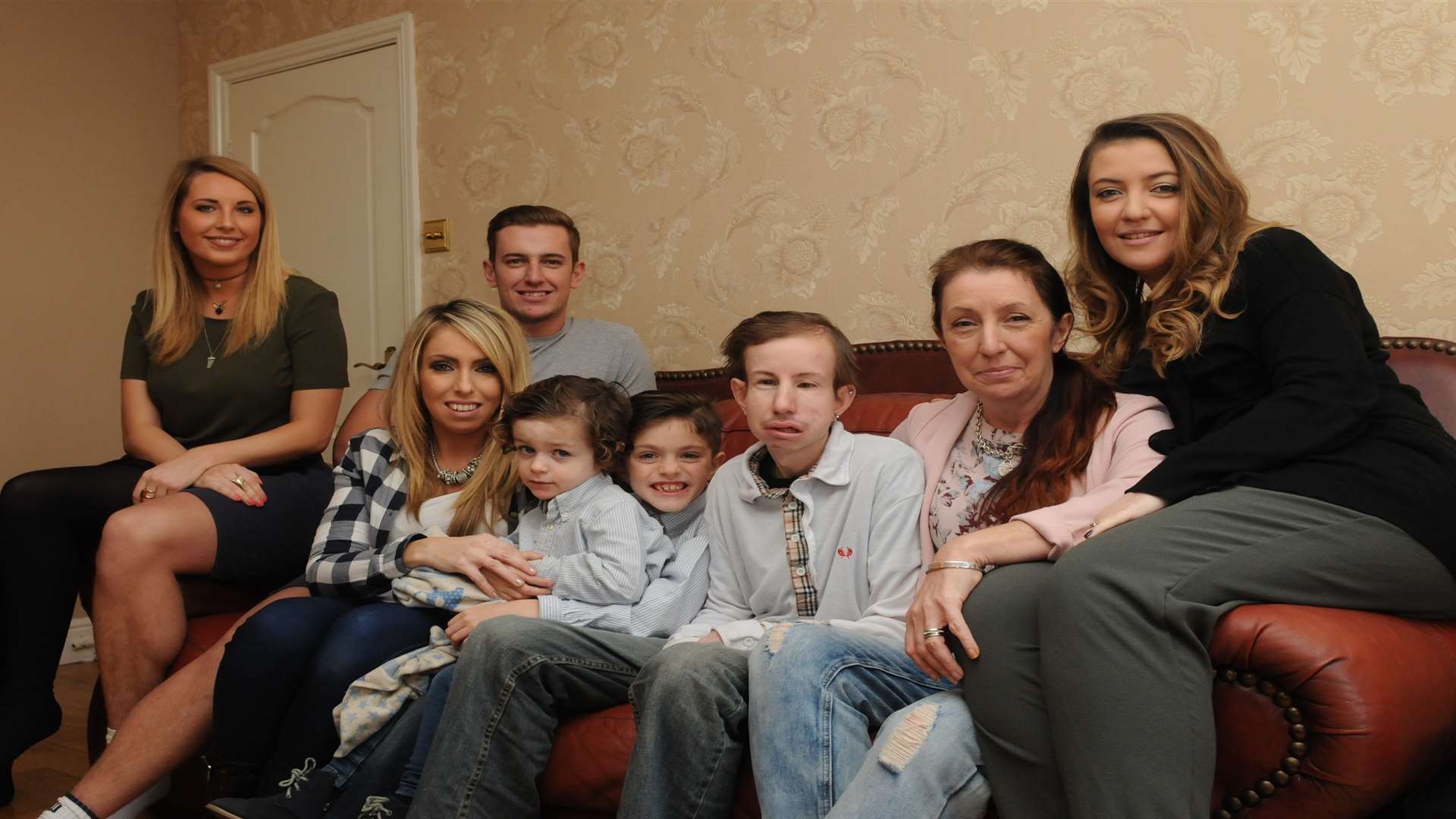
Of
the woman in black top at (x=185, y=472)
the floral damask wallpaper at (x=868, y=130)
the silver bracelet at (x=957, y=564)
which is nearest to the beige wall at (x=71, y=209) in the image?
the floral damask wallpaper at (x=868, y=130)

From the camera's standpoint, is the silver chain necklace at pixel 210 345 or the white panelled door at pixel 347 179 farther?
the white panelled door at pixel 347 179

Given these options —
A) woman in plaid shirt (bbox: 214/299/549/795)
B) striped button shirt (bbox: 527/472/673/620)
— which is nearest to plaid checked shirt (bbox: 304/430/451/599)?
woman in plaid shirt (bbox: 214/299/549/795)

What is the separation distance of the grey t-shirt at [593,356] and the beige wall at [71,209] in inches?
76.6

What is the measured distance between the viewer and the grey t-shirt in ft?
8.51

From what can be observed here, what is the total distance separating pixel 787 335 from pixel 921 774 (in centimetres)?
72

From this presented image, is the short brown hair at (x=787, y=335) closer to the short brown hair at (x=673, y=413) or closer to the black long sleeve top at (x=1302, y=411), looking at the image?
the short brown hair at (x=673, y=413)

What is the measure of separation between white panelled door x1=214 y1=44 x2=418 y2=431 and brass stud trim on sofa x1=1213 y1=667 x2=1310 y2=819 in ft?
9.73

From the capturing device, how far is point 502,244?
2656mm

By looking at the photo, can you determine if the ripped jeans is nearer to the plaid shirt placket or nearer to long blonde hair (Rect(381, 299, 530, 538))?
the plaid shirt placket

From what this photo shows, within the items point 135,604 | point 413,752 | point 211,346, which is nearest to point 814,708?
point 413,752

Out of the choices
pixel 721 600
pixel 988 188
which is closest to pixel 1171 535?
pixel 721 600

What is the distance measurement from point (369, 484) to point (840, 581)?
0.93m

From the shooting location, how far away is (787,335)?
1.79m

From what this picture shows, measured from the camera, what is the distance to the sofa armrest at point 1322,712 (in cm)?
118
